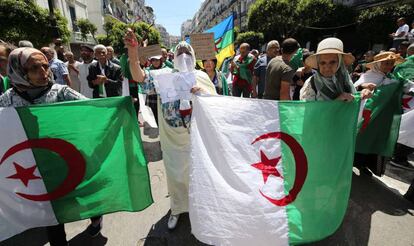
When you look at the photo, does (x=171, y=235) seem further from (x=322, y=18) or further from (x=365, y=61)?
(x=322, y=18)

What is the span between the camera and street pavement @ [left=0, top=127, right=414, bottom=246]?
255 centimetres

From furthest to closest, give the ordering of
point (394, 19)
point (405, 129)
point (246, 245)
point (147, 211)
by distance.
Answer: point (394, 19), point (405, 129), point (147, 211), point (246, 245)

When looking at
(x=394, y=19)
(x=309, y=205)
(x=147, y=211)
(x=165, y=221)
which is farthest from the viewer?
(x=394, y=19)

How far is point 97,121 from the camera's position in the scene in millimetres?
2242

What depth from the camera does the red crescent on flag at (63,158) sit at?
6.98 ft

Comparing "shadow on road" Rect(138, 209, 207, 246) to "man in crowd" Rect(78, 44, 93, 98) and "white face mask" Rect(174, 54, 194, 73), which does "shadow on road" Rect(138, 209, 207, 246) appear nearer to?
"white face mask" Rect(174, 54, 194, 73)

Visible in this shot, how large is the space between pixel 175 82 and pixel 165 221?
5.00ft

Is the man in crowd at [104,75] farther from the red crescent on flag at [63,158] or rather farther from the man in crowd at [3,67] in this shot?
the red crescent on flag at [63,158]

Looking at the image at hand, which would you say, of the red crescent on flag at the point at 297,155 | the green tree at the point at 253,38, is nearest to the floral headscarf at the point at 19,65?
the red crescent on flag at the point at 297,155

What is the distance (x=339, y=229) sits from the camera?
268cm

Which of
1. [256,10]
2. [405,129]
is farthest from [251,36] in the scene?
[405,129]

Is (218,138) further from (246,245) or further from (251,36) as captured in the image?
(251,36)

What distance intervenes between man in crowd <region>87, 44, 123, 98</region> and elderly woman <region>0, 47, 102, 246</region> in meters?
2.72

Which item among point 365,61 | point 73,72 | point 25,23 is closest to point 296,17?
point 365,61
